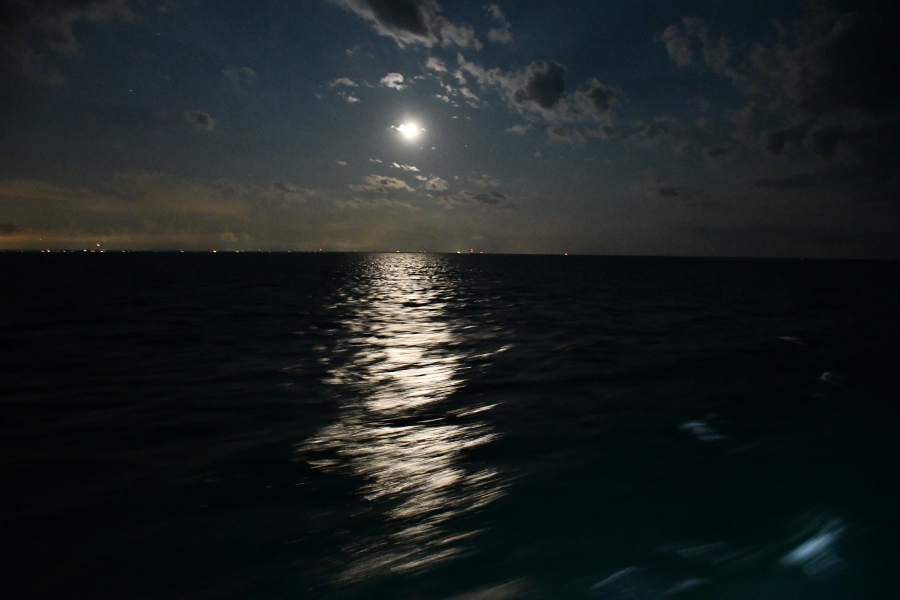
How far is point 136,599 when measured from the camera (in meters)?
4.36

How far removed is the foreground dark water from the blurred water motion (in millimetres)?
39

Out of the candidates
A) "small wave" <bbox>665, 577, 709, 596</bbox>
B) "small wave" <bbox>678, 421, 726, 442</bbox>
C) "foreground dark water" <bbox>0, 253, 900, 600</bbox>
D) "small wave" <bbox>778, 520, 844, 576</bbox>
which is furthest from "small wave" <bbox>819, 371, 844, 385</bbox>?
"small wave" <bbox>665, 577, 709, 596</bbox>

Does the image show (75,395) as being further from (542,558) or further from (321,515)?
(542,558)

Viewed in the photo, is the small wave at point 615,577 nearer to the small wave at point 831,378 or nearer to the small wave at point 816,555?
the small wave at point 816,555

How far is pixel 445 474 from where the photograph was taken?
686cm

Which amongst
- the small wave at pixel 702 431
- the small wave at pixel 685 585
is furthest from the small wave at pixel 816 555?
the small wave at pixel 702 431

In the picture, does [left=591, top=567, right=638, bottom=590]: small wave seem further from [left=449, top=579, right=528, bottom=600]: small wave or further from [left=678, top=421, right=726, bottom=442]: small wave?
[left=678, top=421, right=726, bottom=442]: small wave

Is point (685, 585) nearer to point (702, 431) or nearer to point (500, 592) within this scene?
point (500, 592)

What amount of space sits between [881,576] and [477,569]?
4267 mm

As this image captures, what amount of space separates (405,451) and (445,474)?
107 centimetres

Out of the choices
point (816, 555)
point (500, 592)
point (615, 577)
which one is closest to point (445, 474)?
point (500, 592)

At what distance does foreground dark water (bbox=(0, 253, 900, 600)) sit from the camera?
475 cm

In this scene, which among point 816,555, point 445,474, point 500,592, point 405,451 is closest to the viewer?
point 500,592

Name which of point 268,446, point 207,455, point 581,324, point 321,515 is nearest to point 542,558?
point 321,515
